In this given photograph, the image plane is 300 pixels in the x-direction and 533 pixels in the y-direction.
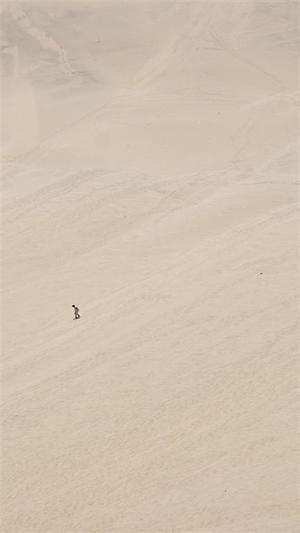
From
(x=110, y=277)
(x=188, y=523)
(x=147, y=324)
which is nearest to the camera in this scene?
(x=188, y=523)

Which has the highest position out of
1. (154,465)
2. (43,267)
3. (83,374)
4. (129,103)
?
(129,103)

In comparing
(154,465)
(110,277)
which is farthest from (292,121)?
(154,465)

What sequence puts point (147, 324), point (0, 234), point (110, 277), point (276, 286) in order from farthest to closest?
point (0, 234) → point (110, 277) → point (276, 286) → point (147, 324)

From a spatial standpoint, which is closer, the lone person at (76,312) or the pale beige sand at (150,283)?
the pale beige sand at (150,283)

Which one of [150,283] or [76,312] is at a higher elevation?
[150,283]

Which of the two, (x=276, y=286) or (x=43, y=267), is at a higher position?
(x=43, y=267)

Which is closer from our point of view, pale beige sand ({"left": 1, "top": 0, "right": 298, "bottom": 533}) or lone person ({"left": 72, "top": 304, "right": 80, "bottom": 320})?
pale beige sand ({"left": 1, "top": 0, "right": 298, "bottom": 533})

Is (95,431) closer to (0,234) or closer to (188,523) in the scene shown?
(188,523)

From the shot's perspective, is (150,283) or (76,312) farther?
(150,283)
